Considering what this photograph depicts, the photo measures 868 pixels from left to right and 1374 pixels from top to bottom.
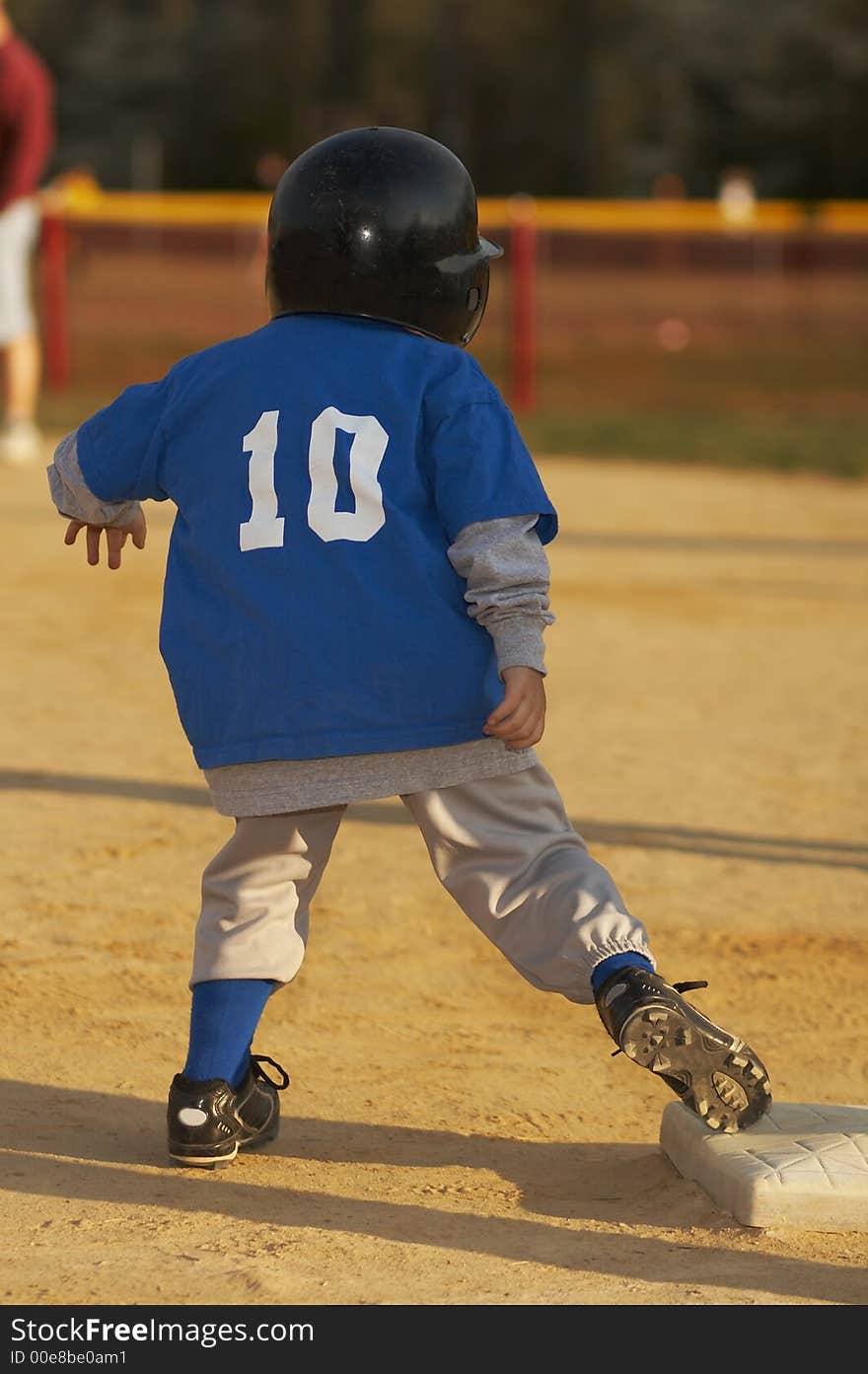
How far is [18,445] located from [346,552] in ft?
22.0

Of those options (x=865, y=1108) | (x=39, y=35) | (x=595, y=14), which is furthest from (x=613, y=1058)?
(x=39, y=35)

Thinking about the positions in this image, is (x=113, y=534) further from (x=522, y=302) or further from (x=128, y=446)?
(x=522, y=302)

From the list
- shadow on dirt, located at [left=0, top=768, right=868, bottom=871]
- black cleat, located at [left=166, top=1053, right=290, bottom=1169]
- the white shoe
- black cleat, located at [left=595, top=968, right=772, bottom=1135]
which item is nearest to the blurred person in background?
the white shoe

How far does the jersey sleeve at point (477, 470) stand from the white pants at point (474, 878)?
35cm

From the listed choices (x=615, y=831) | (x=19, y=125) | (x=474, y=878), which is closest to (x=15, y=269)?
(x=19, y=125)

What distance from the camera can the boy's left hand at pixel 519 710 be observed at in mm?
2447

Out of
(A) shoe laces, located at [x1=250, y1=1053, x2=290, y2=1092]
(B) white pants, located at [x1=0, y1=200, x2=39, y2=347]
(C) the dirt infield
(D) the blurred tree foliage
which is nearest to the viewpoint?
(C) the dirt infield

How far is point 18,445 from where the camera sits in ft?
29.2

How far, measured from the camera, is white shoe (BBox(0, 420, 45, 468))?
888 centimetres

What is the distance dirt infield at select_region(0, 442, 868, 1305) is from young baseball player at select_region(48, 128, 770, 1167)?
0.67 feet

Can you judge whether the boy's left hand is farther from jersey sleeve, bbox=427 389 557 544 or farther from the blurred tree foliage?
the blurred tree foliage

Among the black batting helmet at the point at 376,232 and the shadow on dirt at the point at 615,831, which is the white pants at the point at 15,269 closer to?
the shadow on dirt at the point at 615,831
